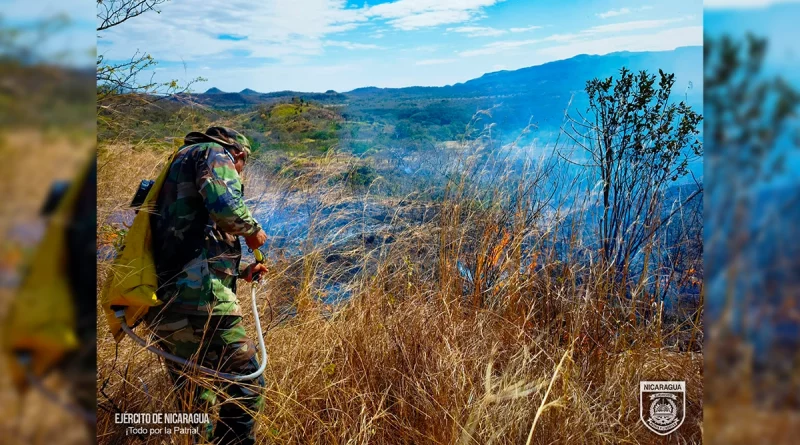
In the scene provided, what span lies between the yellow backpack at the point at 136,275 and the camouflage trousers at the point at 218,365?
15 cm

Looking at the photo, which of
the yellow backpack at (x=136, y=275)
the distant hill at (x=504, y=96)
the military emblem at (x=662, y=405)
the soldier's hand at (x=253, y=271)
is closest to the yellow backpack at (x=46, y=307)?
the yellow backpack at (x=136, y=275)

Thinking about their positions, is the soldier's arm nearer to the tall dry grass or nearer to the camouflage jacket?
the camouflage jacket

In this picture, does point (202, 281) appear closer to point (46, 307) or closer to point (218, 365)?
point (218, 365)

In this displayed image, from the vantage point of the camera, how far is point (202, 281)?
305 centimetres

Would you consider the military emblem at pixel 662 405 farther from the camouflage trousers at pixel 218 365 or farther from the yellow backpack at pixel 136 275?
the yellow backpack at pixel 136 275

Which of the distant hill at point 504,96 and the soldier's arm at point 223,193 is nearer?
the soldier's arm at point 223,193

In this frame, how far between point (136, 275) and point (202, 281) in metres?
0.31

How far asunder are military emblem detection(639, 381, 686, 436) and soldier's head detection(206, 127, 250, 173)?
2.60 metres

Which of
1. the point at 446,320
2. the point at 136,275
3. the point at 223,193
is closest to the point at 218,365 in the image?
the point at 136,275

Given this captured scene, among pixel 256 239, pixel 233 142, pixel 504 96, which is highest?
pixel 504 96

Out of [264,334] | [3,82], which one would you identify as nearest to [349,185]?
[264,334]

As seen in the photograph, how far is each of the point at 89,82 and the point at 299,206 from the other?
2.31 m

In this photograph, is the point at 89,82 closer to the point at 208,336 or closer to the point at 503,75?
the point at 208,336

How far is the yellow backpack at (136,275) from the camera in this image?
299 cm
